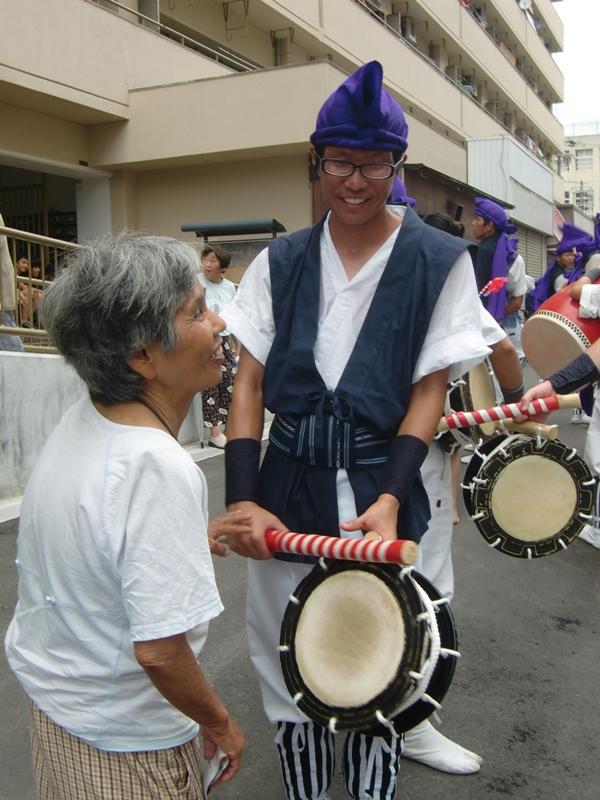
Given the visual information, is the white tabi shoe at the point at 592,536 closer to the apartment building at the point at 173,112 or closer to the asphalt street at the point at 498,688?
the asphalt street at the point at 498,688

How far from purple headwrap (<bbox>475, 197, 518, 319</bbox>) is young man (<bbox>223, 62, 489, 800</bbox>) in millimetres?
3959

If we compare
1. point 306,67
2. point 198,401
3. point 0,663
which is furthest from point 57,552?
point 306,67

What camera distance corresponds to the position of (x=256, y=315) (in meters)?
2.16

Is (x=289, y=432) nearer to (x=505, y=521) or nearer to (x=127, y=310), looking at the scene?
(x=127, y=310)

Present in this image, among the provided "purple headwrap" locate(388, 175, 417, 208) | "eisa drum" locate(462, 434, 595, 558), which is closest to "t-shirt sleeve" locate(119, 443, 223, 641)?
"eisa drum" locate(462, 434, 595, 558)

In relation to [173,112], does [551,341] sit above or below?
below

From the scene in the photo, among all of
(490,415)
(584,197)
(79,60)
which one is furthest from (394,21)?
(584,197)

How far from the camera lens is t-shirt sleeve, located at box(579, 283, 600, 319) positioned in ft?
13.3

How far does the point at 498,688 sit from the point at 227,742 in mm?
2020

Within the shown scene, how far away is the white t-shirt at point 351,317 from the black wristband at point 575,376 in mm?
1344

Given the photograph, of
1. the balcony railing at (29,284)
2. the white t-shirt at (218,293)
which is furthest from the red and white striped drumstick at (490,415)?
the white t-shirt at (218,293)

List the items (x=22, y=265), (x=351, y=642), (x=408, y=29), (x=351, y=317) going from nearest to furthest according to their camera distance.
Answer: (x=351, y=642), (x=351, y=317), (x=22, y=265), (x=408, y=29)

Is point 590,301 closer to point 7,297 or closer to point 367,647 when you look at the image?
point 367,647

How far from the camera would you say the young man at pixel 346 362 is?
76.7 inches
